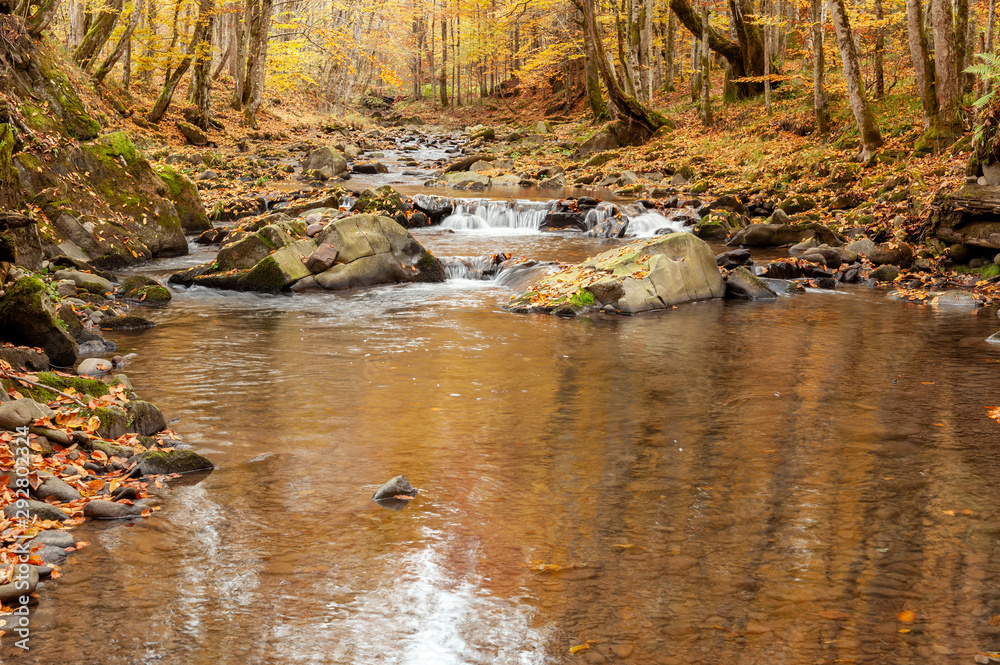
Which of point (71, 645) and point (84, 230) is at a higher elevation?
point (84, 230)

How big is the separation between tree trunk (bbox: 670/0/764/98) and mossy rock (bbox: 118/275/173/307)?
2234 cm

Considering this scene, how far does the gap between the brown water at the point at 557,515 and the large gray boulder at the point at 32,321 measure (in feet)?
2.94

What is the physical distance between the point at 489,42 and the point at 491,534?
49649mm

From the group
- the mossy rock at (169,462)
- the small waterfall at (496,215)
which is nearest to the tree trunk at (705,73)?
the small waterfall at (496,215)

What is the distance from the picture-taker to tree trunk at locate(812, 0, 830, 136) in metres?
20.4

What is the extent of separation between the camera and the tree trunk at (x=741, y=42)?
2833 centimetres

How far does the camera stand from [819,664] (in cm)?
361

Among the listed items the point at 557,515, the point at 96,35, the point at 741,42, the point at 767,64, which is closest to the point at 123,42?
the point at 96,35

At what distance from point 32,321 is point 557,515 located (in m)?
6.00

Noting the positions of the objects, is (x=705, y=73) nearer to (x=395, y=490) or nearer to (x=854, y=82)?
(x=854, y=82)

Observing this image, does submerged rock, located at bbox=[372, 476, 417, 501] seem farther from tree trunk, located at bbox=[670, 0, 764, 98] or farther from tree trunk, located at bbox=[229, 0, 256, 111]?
tree trunk, located at bbox=[229, 0, 256, 111]

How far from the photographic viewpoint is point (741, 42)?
2895cm

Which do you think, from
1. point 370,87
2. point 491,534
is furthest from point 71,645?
point 370,87

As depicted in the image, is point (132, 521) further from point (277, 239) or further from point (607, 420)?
point (277, 239)
